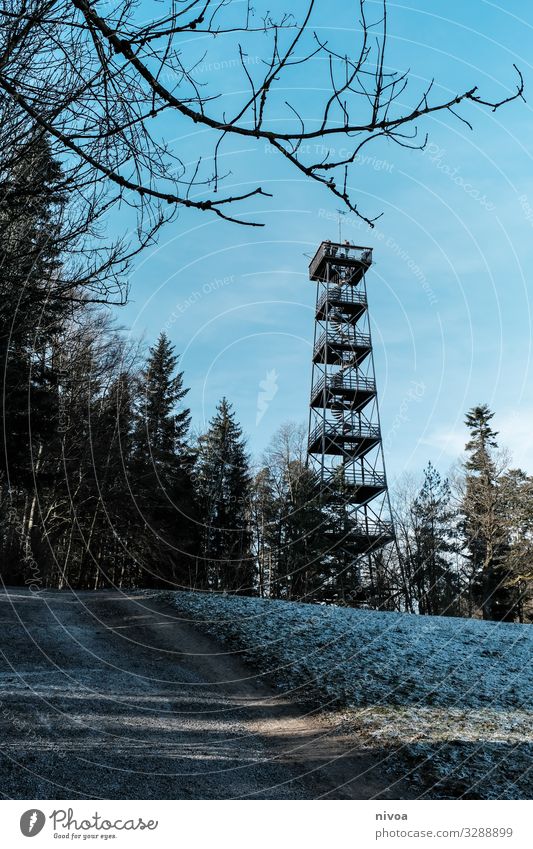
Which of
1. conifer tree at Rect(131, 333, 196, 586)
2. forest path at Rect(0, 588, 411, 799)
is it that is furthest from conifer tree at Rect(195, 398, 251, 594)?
forest path at Rect(0, 588, 411, 799)

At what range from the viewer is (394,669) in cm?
870

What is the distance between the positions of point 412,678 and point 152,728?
4.37m

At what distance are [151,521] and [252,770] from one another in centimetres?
1518

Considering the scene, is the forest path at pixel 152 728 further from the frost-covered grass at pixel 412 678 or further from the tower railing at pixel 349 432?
the tower railing at pixel 349 432

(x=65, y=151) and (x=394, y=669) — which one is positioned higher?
(x=65, y=151)

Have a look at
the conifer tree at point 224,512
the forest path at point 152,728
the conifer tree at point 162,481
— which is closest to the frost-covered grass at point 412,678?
the forest path at point 152,728

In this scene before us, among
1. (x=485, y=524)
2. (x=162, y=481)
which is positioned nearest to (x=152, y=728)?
(x=162, y=481)

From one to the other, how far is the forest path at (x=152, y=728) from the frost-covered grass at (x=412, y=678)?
0.43 meters

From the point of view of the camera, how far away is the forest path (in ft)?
14.1

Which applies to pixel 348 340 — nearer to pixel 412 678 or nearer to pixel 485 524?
pixel 485 524

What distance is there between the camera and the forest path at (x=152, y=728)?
4312mm

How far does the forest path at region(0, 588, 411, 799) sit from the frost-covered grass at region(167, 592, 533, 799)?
1.40ft

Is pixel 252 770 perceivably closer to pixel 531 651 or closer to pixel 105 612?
pixel 105 612
